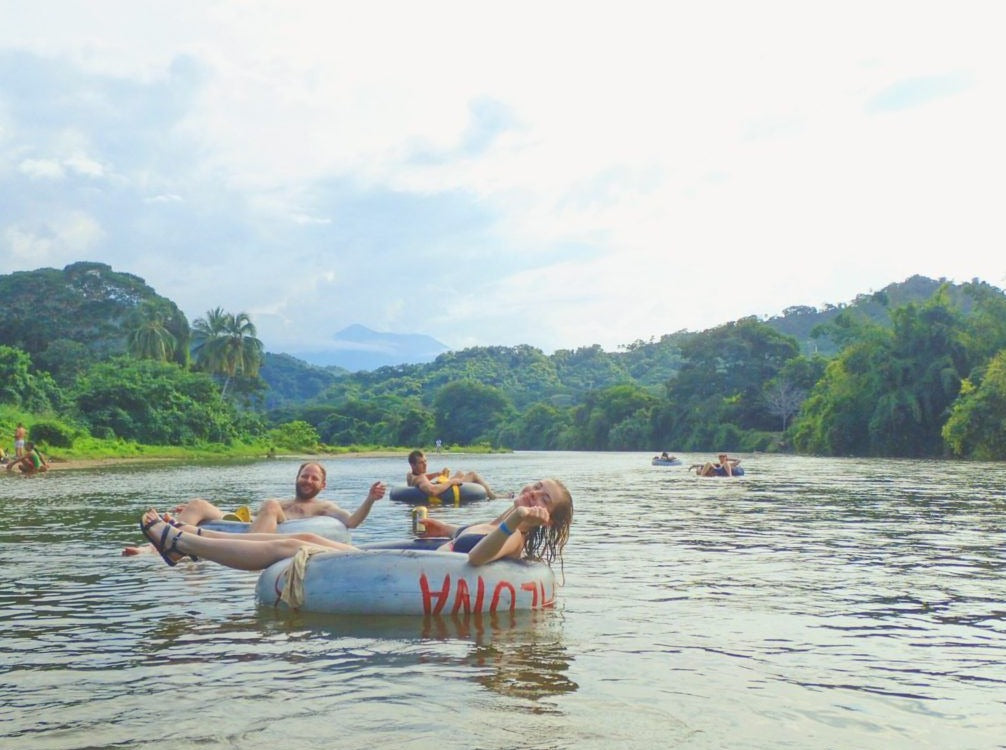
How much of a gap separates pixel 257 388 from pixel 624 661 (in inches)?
3026

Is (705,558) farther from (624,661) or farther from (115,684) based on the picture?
(115,684)

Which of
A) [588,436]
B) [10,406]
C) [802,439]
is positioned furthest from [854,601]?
[588,436]

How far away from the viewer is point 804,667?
6164 mm

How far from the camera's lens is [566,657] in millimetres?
6418

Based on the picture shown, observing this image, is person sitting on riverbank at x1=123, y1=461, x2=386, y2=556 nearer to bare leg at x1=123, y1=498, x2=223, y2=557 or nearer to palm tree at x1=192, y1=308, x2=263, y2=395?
bare leg at x1=123, y1=498, x2=223, y2=557

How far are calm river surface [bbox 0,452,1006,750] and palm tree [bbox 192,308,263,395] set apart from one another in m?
64.7

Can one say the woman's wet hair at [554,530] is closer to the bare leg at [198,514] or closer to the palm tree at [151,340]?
the bare leg at [198,514]

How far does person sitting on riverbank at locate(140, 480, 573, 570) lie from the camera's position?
756 centimetres

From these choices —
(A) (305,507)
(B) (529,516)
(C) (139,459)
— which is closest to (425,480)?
(A) (305,507)

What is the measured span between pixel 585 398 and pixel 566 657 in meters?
112

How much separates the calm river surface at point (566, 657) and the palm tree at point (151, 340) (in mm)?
56079

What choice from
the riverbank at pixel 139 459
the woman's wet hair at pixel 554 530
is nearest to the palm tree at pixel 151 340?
the riverbank at pixel 139 459

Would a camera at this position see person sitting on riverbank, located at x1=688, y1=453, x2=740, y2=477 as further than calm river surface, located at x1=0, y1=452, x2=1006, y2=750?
Yes

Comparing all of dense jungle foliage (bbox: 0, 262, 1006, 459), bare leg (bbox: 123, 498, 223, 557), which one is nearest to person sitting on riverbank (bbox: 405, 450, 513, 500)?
bare leg (bbox: 123, 498, 223, 557)
